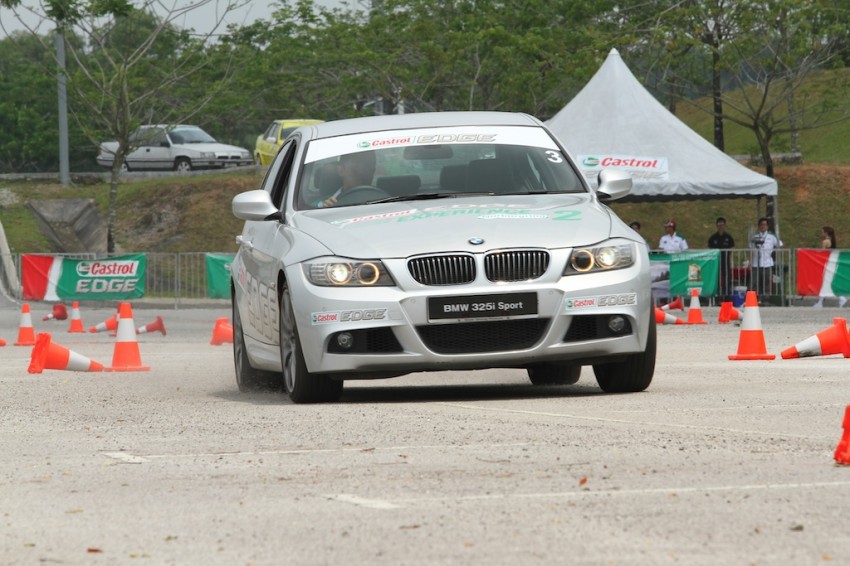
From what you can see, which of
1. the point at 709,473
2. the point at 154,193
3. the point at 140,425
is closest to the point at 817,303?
the point at 140,425

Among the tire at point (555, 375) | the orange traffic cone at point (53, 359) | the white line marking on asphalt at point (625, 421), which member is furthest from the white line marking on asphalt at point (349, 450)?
the orange traffic cone at point (53, 359)

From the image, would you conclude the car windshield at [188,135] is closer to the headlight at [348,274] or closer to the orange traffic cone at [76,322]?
the orange traffic cone at [76,322]

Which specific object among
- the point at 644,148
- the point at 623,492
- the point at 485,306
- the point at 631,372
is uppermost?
the point at 623,492

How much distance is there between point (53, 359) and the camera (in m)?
14.5

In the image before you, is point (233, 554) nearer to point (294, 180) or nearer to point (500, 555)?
point (500, 555)

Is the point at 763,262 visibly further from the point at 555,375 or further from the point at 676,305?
the point at 555,375

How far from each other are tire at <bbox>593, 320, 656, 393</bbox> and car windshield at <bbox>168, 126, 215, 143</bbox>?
1970 inches

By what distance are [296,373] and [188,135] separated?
50926 mm

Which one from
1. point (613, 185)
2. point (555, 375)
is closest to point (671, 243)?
point (555, 375)

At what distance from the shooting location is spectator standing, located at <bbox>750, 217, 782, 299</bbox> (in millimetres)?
30125

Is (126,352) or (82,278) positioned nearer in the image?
(126,352)

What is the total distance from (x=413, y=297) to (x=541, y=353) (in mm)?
825

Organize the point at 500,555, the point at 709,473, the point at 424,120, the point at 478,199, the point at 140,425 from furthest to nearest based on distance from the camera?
1. the point at 424,120
2. the point at 478,199
3. the point at 140,425
4. the point at 709,473
5. the point at 500,555

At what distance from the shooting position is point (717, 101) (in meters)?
48.1
